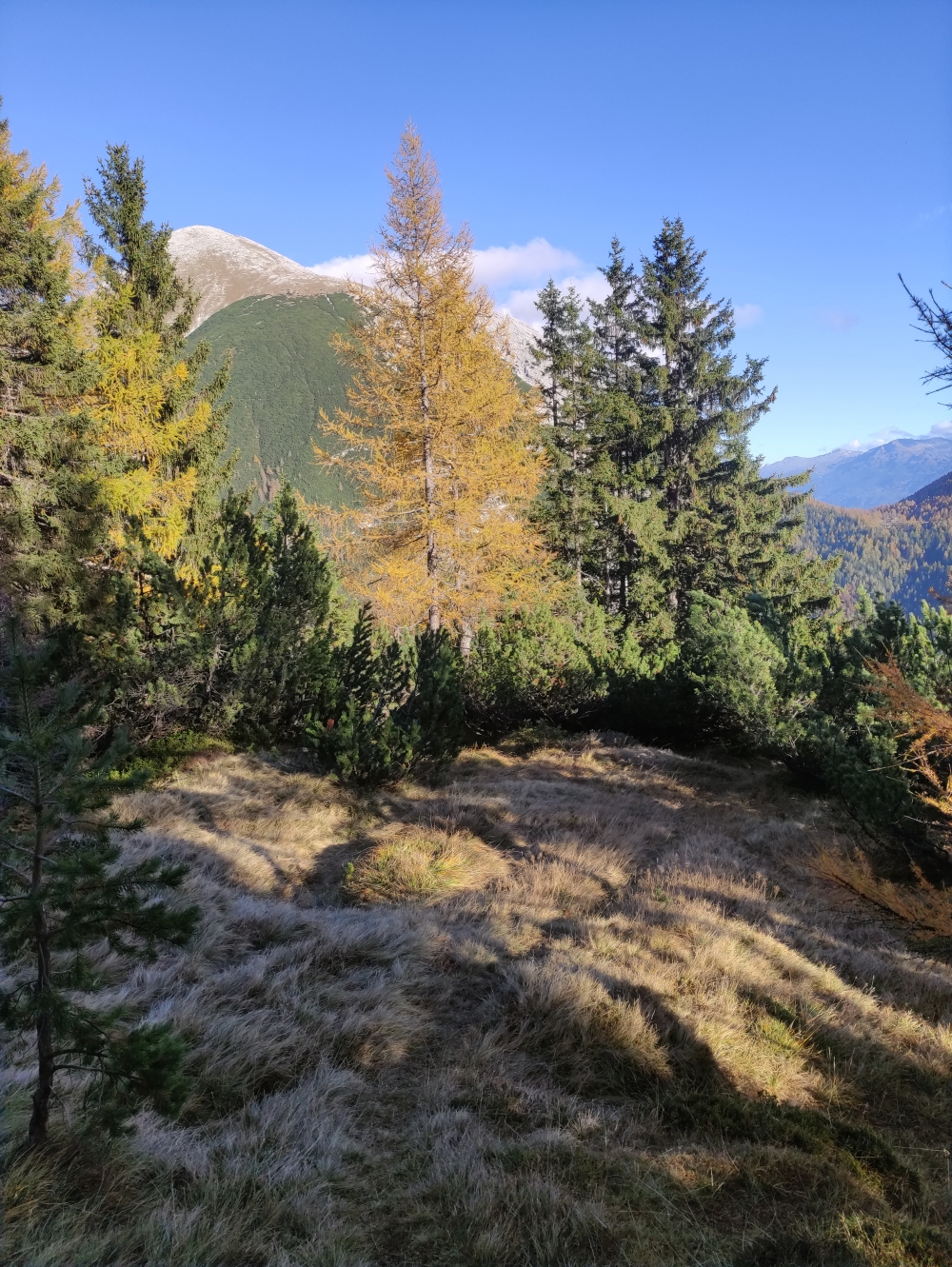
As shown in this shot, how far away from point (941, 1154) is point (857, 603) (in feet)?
20.9

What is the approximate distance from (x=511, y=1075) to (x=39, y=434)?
12345mm

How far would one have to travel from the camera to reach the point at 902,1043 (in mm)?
4090

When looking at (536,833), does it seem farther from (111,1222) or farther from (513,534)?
(513,534)

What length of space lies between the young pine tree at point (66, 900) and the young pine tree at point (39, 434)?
9868mm

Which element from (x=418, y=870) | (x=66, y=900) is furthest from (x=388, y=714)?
(x=66, y=900)

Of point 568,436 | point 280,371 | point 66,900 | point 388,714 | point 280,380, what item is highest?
point 280,371

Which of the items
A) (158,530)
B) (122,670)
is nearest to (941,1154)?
(122,670)

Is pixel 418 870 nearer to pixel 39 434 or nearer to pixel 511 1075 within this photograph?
pixel 511 1075

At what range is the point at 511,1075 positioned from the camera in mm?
3393

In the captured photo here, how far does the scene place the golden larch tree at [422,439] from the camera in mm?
13648

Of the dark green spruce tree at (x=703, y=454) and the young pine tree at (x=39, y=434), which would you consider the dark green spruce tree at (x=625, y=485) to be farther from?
the young pine tree at (x=39, y=434)

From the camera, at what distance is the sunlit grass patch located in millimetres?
5949

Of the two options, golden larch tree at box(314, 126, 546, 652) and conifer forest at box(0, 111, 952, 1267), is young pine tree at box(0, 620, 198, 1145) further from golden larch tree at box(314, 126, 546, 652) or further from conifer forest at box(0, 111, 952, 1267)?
golden larch tree at box(314, 126, 546, 652)

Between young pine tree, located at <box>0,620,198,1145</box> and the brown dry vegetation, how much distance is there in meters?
0.46
